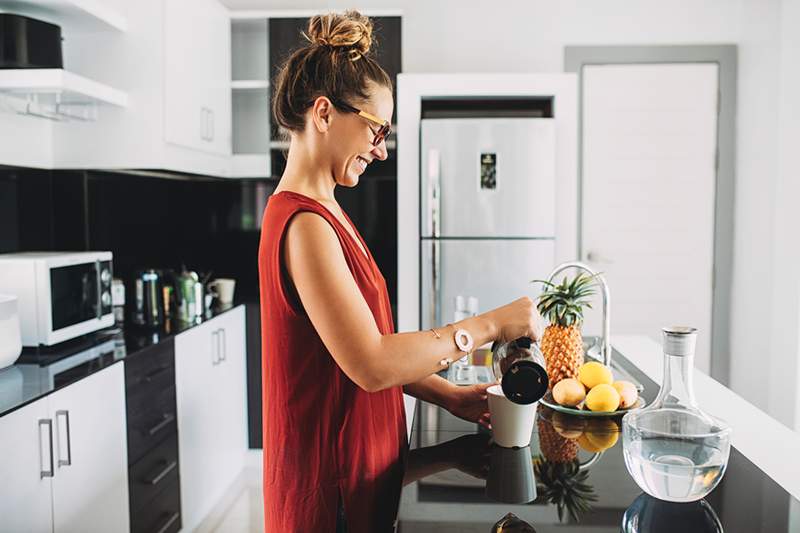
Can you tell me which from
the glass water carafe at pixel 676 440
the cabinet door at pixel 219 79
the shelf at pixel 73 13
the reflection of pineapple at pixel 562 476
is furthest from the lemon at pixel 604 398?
the cabinet door at pixel 219 79

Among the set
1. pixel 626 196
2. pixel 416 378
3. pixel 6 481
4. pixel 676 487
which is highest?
pixel 626 196

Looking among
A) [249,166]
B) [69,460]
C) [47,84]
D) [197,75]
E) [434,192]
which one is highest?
[197,75]

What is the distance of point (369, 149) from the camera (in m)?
1.32

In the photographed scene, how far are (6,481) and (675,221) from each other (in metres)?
3.35

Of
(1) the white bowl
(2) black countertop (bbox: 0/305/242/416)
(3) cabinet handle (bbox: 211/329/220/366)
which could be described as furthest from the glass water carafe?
(3) cabinet handle (bbox: 211/329/220/366)

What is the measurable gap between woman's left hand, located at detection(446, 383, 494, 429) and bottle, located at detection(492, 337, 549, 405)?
11.8 inches

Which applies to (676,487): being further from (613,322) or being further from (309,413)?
(613,322)

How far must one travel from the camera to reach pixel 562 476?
1217 mm

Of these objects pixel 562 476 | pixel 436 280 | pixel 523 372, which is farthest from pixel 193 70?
pixel 562 476

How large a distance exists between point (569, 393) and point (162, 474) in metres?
1.72

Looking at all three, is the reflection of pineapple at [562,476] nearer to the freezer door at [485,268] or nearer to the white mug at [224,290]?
the freezer door at [485,268]

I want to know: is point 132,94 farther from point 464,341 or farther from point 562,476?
point 562,476

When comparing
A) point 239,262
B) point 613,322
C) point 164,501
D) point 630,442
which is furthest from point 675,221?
point 630,442

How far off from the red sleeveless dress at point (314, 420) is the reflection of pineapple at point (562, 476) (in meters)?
0.28
